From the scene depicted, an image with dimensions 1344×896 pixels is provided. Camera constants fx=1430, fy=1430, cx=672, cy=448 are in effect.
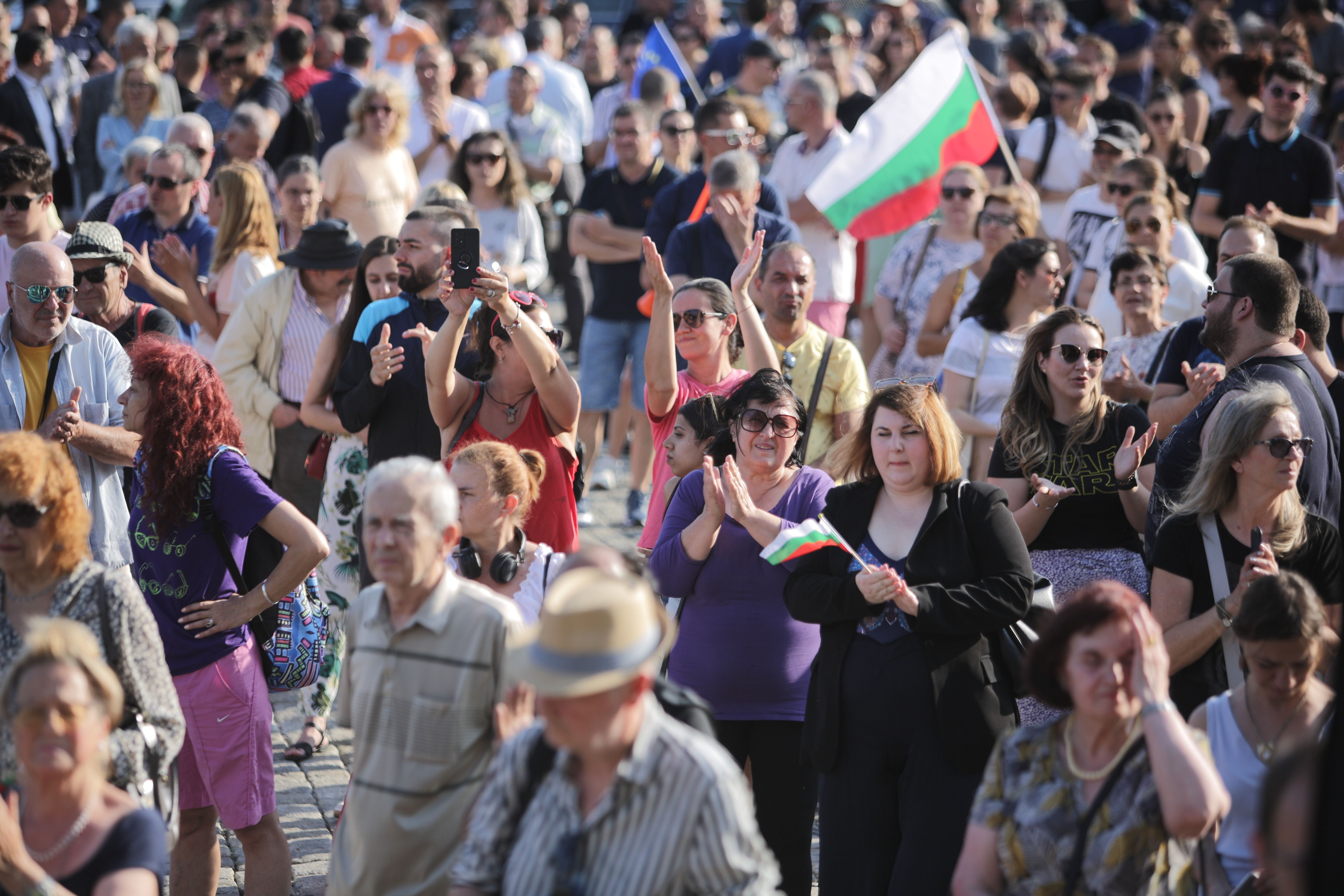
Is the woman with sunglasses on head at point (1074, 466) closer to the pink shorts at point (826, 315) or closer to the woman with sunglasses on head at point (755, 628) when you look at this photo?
the woman with sunglasses on head at point (755, 628)

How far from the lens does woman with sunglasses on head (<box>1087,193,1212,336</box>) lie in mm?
7191

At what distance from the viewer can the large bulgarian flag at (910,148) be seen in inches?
338

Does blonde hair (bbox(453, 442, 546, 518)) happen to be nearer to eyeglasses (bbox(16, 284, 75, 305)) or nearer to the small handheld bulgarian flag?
the small handheld bulgarian flag

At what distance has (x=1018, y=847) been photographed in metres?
3.18

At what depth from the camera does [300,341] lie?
21.9 feet

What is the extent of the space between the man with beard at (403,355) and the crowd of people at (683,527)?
0.06 ft

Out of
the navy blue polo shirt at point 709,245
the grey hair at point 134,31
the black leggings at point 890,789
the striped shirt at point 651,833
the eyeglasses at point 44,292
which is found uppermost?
the grey hair at point 134,31

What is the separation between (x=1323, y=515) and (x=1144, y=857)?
2.07m

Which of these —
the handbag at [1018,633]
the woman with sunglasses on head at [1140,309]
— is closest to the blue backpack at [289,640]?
the handbag at [1018,633]

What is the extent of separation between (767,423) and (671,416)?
99 cm

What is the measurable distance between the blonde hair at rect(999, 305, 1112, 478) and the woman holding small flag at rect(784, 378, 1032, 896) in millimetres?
788

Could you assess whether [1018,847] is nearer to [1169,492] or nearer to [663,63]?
[1169,492]

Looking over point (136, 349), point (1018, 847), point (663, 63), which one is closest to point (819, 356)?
point (136, 349)

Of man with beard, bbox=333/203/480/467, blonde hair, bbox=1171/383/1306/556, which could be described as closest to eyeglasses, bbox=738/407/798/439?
blonde hair, bbox=1171/383/1306/556
